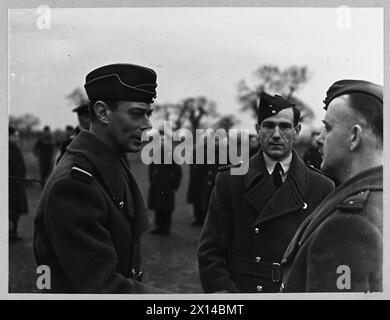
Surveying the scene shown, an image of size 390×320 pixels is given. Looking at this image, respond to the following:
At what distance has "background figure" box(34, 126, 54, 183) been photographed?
307 cm

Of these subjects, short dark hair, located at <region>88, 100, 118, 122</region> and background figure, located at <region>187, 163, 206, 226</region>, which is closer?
short dark hair, located at <region>88, 100, 118, 122</region>

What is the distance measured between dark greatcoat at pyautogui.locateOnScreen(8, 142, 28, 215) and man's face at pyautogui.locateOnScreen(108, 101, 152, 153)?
0.62 metres

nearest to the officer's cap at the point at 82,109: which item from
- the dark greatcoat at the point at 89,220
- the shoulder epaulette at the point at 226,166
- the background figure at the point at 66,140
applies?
the background figure at the point at 66,140

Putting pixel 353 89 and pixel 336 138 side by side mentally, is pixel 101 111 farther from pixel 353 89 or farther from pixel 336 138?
pixel 353 89

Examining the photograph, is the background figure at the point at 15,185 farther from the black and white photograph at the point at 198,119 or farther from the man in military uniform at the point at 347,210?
the man in military uniform at the point at 347,210

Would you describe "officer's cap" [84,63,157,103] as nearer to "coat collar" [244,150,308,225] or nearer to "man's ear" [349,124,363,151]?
"coat collar" [244,150,308,225]

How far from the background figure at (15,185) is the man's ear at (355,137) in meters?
1.81

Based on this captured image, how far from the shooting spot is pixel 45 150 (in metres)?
3.10

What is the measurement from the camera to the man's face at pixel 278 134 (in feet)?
10.1

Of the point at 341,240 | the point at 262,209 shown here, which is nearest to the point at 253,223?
the point at 262,209

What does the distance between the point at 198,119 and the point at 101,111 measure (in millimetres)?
551

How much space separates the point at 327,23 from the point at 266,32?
0.36 meters

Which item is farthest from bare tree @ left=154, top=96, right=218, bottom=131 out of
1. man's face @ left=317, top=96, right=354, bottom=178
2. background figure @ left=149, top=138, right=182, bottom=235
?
man's face @ left=317, top=96, right=354, bottom=178
